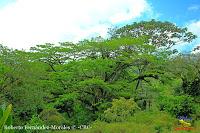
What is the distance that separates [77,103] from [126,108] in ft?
16.8

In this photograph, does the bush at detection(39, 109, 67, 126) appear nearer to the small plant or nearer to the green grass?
the green grass

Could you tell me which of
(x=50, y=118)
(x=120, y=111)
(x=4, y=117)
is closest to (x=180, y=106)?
(x=120, y=111)

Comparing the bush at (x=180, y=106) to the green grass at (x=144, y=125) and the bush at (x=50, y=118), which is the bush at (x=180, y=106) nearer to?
the green grass at (x=144, y=125)

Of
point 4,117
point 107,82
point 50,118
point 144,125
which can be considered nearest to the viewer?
point 4,117

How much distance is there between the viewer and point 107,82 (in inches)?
971

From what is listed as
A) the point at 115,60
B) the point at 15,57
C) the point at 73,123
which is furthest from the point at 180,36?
the point at 15,57

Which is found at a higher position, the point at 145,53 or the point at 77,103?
the point at 145,53

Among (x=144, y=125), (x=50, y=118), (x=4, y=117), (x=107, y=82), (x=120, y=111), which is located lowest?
(x=144, y=125)

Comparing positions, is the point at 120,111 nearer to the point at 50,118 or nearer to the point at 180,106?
the point at 180,106

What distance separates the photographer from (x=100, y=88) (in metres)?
24.8

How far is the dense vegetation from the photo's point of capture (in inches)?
797

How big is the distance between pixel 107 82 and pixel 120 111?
436cm

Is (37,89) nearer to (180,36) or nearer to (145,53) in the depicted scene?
(145,53)

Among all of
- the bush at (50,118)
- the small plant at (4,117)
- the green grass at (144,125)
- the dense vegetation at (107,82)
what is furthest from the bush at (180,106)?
the small plant at (4,117)
